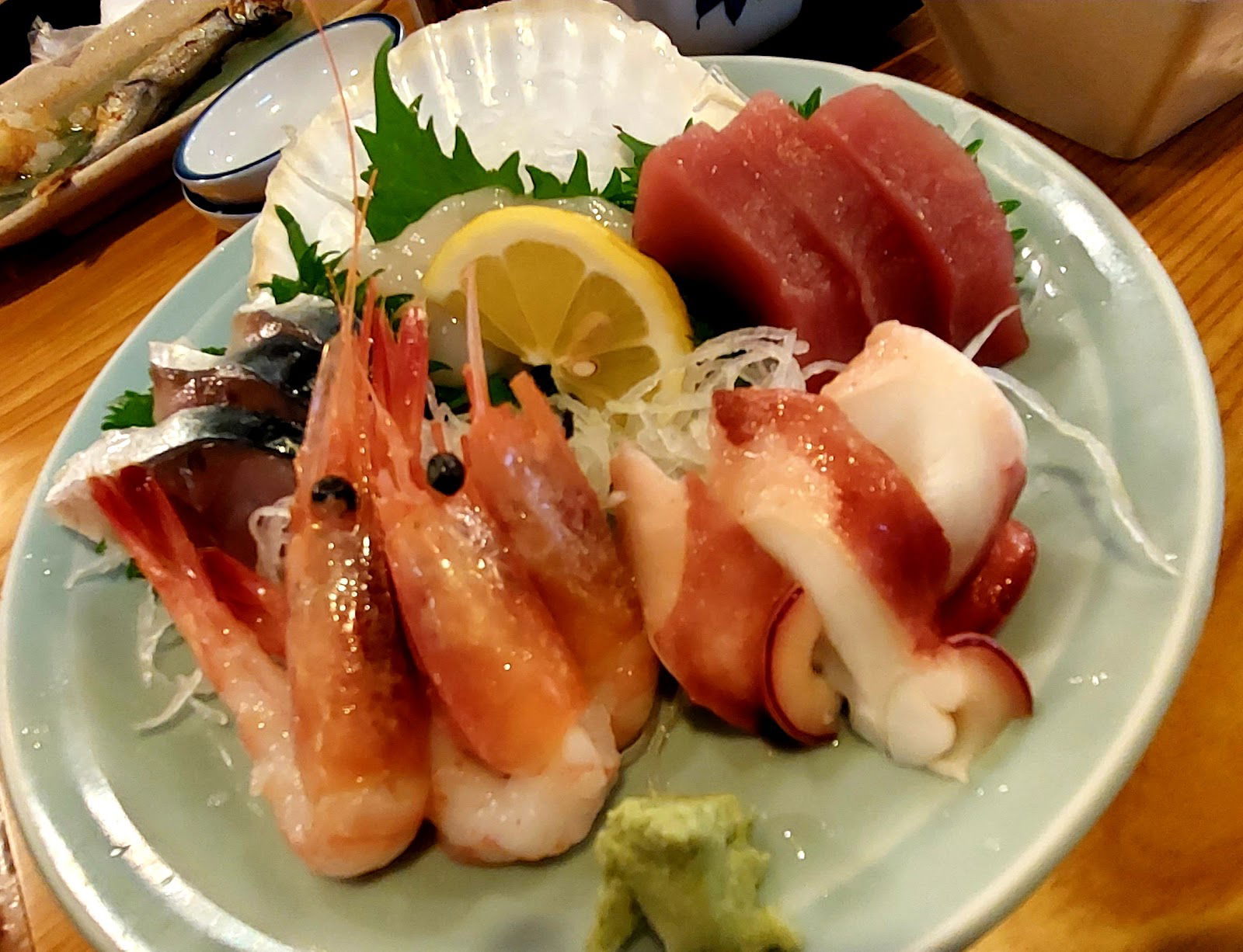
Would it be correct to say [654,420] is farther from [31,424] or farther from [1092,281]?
[31,424]

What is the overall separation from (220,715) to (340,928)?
39 centimetres

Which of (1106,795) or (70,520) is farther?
(70,520)

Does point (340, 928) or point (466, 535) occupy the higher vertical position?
point (466, 535)

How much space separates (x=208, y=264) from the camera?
196 cm

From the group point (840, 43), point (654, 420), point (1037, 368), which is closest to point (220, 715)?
point (654, 420)

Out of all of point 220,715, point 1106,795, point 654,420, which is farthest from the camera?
point 654,420

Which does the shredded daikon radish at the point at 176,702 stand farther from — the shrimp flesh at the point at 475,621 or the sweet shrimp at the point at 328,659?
the shrimp flesh at the point at 475,621

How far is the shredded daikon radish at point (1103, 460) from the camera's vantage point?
1086 millimetres

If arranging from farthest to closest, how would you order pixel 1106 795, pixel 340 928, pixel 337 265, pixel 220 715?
pixel 337 265, pixel 220 715, pixel 340 928, pixel 1106 795

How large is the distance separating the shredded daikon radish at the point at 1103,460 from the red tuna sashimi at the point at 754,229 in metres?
0.21

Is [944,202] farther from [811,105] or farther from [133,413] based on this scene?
[133,413]

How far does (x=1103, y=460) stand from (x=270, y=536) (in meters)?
1.10

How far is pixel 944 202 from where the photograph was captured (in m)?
1.32

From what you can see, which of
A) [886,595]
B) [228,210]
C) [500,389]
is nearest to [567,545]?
[886,595]
